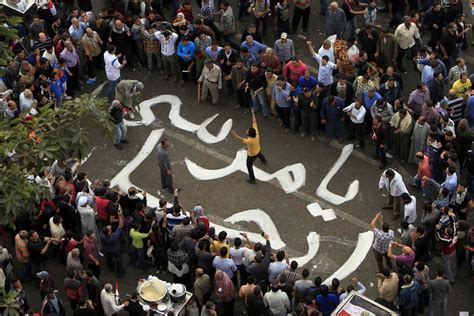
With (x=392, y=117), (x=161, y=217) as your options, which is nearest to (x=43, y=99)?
(x=161, y=217)

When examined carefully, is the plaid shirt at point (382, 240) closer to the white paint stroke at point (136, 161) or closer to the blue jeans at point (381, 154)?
the blue jeans at point (381, 154)

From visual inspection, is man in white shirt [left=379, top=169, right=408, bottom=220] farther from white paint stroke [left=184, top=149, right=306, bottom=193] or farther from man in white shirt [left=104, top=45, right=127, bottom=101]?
man in white shirt [left=104, top=45, right=127, bottom=101]

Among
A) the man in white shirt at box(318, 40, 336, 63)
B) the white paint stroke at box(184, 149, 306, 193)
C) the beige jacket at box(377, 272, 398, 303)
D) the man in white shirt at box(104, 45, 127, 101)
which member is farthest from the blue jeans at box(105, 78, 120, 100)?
the beige jacket at box(377, 272, 398, 303)

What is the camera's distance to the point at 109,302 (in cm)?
1962

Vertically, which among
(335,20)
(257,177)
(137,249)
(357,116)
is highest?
(335,20)

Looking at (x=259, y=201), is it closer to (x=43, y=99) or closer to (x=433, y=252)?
(x=433, y=252)

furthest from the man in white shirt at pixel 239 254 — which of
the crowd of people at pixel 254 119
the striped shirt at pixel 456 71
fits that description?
the striped shirt at pixel 456 71

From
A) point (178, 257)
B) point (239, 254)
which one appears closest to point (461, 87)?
point (239, 254)

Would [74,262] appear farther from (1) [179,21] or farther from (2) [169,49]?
(1) [179,21]

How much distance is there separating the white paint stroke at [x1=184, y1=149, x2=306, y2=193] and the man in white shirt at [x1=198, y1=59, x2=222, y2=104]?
2.04 m

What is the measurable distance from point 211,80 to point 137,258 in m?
5.46

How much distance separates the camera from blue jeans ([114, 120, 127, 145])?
24.4 meters

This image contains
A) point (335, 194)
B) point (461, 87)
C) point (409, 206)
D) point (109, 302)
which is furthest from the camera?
point (461, 87)

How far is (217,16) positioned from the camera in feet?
88.9
